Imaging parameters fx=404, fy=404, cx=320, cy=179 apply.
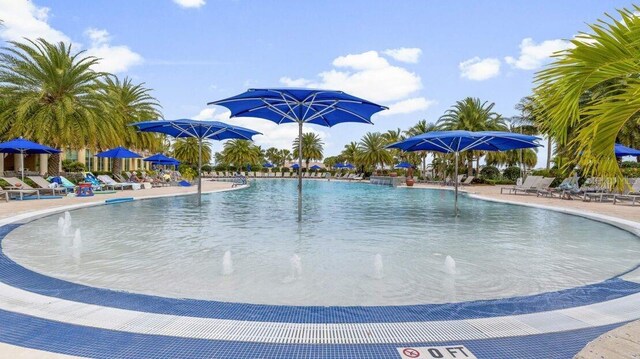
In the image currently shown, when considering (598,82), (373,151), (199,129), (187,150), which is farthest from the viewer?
(187,150)

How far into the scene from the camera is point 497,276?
19.7 feet

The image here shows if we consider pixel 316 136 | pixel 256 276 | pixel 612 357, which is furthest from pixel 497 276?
pixel 316 136

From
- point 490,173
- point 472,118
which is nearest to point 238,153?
point 472,118

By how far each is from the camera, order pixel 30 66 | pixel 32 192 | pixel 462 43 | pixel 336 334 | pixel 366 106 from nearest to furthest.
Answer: pixel 336 334
pixel 366 106
pixel 462 43
pixel 32 192
pixel 30 66

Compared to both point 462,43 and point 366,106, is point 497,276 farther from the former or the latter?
point 462,43

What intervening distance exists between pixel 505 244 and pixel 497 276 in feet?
9.76

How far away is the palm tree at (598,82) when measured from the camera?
3.38 metres

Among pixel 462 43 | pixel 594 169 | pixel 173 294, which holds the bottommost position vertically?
pixel 173 294

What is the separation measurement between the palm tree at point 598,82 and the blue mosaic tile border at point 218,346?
5.53 ft

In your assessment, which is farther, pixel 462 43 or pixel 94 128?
pixel 94 128

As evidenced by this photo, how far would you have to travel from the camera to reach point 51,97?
78.8ft

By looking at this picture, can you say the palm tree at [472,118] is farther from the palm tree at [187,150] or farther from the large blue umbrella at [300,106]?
the palm tree at [187,150]

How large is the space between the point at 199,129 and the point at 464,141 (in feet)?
33.4

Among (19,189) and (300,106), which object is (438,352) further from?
(19,189)
